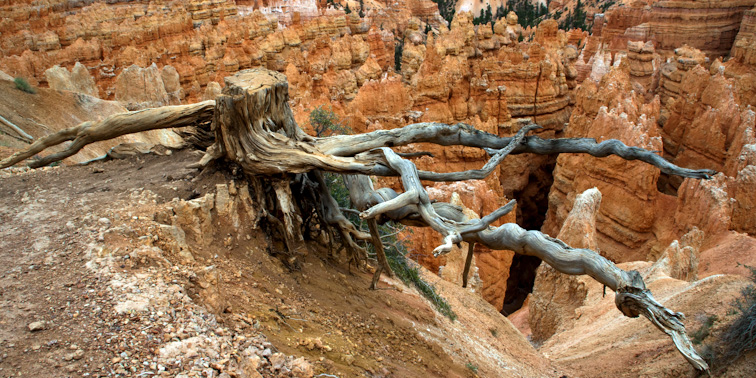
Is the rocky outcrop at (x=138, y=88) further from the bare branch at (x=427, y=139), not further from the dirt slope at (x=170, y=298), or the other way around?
the bare branch at (x=427, y=139)

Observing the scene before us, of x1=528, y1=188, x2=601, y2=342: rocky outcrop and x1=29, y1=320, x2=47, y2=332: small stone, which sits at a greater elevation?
x1=29, y1=320, x2=47, y2=332: small stone

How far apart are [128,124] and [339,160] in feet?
8.91

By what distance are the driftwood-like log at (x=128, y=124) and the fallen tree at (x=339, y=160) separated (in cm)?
1

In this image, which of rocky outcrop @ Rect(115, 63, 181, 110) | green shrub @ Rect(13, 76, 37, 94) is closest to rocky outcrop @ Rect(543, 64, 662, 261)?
rocky outcrop @ Rect(115, 63, 181, 110)

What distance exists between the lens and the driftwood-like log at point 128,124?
5.48 m

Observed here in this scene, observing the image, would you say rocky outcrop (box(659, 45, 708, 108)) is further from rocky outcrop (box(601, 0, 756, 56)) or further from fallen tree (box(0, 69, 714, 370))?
fallen tree (box(0, 69, 714, 370))

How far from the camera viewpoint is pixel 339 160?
4789mm

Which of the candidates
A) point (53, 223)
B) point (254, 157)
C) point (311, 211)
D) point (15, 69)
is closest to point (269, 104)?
point (254, 157)

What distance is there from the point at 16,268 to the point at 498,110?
64.8 ft

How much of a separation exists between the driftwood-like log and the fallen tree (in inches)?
0.5

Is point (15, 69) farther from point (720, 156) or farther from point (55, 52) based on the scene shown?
point (720, 156)

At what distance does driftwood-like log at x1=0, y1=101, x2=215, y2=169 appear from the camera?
5480 millimetres

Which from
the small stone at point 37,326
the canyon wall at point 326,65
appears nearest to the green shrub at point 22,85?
the canyon wall at point 326,65

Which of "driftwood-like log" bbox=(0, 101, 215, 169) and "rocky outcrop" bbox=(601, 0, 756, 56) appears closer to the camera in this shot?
"driftwood-like log" bbox=(0, 101, 215, 169)
